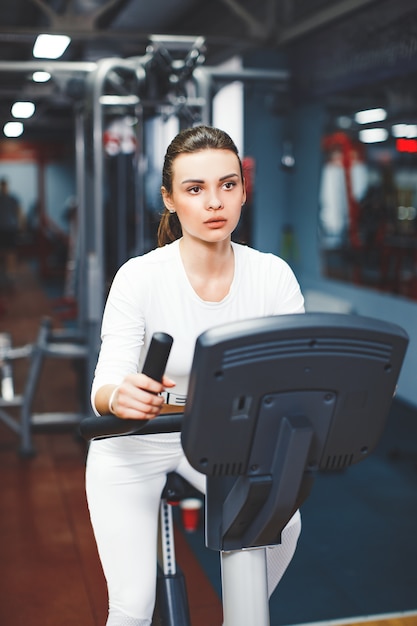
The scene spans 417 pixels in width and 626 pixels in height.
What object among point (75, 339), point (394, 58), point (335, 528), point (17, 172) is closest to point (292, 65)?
point (394, 58)

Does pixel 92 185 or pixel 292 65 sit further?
pixel 292 65

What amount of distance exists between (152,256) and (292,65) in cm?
558

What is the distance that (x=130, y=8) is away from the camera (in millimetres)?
7875

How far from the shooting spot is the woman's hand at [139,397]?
3.46ft

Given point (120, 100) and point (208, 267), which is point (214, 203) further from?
point (120, 100)

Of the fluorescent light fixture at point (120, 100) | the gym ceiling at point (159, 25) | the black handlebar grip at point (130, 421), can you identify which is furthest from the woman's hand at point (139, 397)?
the fluorescent light fixture at point (120, 100)

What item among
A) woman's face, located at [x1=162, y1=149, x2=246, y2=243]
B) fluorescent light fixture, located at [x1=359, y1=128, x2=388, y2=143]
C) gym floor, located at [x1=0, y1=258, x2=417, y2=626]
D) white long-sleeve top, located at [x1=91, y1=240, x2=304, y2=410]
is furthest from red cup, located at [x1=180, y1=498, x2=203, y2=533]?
fluorescent light fixture, located at [x1=359, y1=128, x2=388, y2=143]

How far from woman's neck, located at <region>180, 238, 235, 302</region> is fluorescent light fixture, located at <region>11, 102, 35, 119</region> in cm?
352

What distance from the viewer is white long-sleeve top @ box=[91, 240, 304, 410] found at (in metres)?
1.37

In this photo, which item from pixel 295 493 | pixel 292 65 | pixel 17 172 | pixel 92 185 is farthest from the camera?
pixel 17 172

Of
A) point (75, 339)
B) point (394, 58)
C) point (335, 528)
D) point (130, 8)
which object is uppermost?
point (130, 8)

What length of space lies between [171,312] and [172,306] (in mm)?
11

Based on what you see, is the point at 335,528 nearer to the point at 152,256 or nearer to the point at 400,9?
the point at 152,256

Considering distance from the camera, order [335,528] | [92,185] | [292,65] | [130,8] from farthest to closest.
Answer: [130,8] < [292,65] < [92,185] < [335,528]
